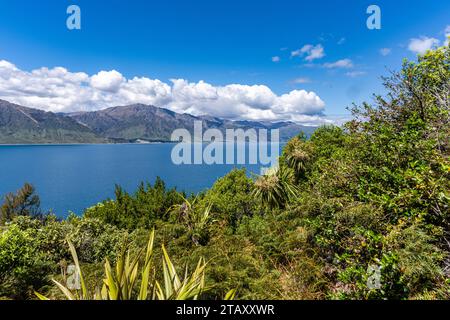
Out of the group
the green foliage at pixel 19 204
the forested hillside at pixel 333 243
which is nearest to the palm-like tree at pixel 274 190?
the forested hillside at pixel 333 243

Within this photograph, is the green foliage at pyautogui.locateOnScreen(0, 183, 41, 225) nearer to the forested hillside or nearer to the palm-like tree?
the forested hillside

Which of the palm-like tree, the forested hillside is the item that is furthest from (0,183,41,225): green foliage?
the palm-like tree

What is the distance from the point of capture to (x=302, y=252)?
5.26 metres

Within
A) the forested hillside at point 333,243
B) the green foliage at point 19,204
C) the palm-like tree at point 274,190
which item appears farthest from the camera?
the green foliage at point 19,204

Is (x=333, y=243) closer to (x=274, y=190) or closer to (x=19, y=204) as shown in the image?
(x=274, y=190)

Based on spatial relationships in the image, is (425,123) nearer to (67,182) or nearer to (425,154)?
(425,154)

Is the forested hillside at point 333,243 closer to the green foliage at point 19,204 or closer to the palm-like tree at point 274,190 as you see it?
the palm-like tree at point 274,190

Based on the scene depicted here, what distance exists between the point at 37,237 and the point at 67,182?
73849mm

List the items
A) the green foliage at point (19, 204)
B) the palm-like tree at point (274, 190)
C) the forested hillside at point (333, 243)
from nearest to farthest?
the forested hillside at point (333, 243) → the palm-like tree at point (274, 190) → the green foliage at point (19, 204)

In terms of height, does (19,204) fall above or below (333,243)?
below

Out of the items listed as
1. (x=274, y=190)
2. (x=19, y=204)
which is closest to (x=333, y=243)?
(x=274, y=190)

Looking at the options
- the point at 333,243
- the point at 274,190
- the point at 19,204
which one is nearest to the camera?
the point at 333,243

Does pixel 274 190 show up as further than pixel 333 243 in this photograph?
Yes

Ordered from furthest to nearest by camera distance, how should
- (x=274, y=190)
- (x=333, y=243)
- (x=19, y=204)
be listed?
(x=19, y=204), (x=274, y=190), (x=333, y=243)
